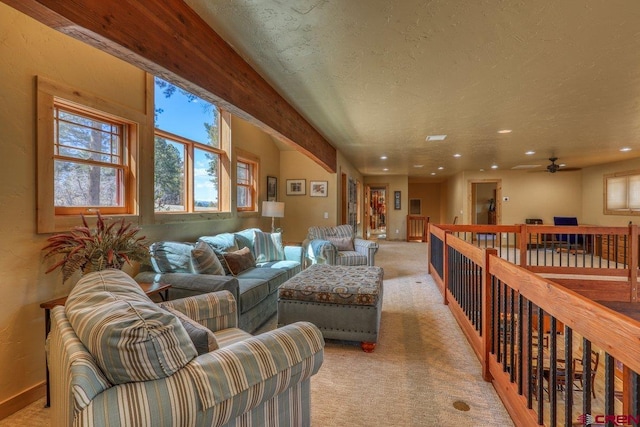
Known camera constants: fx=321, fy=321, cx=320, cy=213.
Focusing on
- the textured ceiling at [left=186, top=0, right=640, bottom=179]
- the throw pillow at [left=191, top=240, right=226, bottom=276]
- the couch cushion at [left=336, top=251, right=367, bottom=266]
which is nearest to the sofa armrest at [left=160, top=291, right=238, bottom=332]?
the throw pillow at [left=191, top=240, right=226, bottom=276]

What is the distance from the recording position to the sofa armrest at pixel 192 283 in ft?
8.54

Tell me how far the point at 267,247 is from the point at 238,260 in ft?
2.61

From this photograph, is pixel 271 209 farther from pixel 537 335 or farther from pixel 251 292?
pixel 537 335

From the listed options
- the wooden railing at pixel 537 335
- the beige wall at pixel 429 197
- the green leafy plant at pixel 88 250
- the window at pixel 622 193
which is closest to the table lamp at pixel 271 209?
the wooden railing at pixel 537 335

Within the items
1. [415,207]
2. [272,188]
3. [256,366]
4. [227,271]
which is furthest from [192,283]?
[415,207]

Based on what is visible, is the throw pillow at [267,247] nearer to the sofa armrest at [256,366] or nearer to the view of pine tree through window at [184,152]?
the view of pine tree through window at [184,152]

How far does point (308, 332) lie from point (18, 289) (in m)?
1.93

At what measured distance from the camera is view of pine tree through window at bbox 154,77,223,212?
3545mm

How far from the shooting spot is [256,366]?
1.23 meters

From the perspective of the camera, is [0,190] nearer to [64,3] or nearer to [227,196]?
[64,3]

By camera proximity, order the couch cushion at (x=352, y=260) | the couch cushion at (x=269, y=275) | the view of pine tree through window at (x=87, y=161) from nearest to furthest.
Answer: the view of pine tree through window at (x=87, y=161), the couch cushion at (x=269, y=275), the couch cushion at (x=352, y=260)

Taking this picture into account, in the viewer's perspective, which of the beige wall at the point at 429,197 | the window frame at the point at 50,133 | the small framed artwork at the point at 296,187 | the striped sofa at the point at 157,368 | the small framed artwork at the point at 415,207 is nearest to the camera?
the striped sofa at the point at 157,368

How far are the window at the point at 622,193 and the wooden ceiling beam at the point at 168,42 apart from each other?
8030 mm

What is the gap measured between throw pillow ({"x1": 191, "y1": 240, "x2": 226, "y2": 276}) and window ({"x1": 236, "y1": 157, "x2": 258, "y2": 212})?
2037 mm
